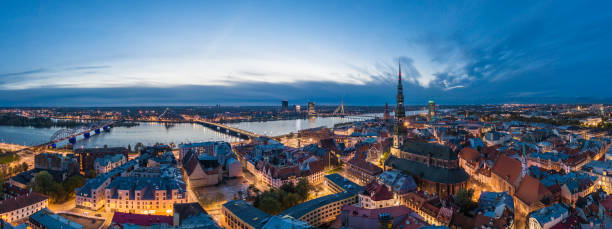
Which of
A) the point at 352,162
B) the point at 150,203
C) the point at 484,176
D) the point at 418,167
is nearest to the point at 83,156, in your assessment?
the point at 150,203

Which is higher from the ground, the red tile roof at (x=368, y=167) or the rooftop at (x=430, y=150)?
the rooftop at (x=430, y=150)

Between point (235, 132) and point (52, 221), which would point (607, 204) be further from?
point (235, 132)

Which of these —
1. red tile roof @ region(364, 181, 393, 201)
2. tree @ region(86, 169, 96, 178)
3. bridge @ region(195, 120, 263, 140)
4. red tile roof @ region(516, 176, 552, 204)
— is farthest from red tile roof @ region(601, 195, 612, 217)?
bridge @ region(195, 120, 263, 140)

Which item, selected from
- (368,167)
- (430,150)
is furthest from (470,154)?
(368,167)

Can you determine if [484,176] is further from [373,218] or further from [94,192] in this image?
[94,192]

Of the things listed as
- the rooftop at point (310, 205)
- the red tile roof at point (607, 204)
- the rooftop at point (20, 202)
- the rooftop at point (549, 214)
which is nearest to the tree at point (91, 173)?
the rooftop at point (20, 202)

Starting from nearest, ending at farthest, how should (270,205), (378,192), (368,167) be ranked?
(270,205) < (378,192) < (368,167)

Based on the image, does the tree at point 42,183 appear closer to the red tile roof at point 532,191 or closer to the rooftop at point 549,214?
the rooftop at point 549,214

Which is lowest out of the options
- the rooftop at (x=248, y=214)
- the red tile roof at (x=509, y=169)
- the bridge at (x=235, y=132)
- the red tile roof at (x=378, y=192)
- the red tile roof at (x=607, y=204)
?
the bridge at (x=235, y=132)

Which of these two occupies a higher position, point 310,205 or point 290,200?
point 310,205

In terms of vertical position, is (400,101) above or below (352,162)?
above

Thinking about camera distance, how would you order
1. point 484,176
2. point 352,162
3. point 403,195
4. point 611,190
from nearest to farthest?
point 403,195 < point 611,190 < point 484,176 < point 352,162
